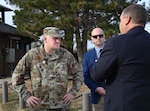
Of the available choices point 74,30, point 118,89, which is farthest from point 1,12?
point 118,89

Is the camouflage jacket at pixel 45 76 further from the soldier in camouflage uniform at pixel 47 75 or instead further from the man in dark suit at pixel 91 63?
the man in dark suit at pixel 91 63

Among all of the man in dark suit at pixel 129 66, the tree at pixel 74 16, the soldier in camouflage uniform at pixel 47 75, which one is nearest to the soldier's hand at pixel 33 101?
the soldier in camouflage uniform at pixel 47 75

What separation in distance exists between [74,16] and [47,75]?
39.7 feet

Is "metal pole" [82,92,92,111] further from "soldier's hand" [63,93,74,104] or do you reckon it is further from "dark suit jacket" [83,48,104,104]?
"soldier's hand" [63,93,74,104]

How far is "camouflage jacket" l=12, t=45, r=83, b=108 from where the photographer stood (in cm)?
371

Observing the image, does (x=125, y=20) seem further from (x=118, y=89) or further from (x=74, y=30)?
(x=74, y=30)

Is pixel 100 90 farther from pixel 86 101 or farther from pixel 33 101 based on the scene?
pixel 86 101

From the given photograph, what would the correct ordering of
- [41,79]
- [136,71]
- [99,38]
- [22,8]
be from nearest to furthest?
[136,71] < [41,79] < [99,38] < [22,8]

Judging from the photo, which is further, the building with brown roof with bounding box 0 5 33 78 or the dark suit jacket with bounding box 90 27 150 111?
the building with brown roof with bounding box 0 5 33 78

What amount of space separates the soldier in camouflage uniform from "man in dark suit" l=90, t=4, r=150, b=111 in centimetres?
92

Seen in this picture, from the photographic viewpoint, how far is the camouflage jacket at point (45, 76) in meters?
3.71

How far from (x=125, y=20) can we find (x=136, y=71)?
0.47 meters

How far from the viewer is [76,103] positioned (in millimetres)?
9312

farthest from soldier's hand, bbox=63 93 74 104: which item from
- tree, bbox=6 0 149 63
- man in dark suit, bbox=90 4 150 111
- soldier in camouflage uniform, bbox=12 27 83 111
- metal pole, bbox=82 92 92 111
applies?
tree, bbox=6 0 149 63
